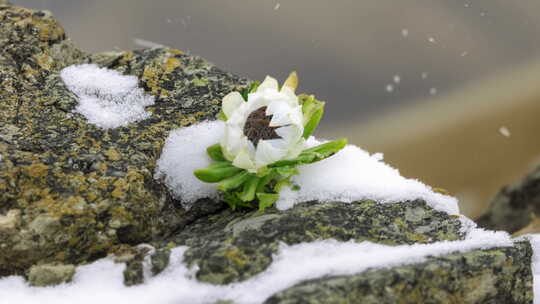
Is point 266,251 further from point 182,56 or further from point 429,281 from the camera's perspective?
point 182,56

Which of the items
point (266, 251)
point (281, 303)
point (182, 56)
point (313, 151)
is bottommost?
point (281, 303)

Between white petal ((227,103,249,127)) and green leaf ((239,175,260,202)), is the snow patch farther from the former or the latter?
white petal ((227,103,249,127))

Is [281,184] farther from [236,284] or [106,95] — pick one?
[106,95]

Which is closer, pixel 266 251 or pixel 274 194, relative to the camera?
pixel 266 251

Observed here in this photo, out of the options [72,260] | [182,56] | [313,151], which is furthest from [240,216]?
[182,56]

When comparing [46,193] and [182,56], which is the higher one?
[182,56]

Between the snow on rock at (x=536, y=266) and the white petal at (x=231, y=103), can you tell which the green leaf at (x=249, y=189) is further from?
the snow on rock at (x=536, y=266)
